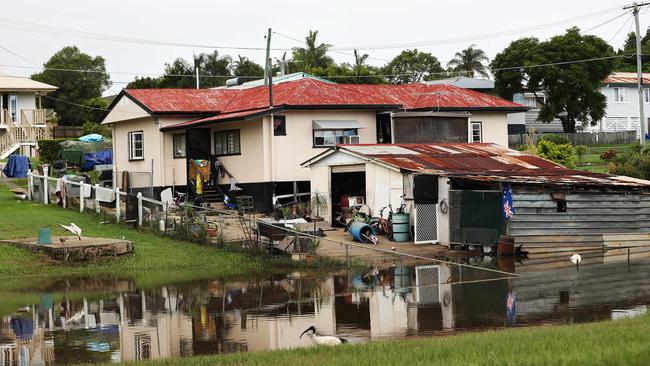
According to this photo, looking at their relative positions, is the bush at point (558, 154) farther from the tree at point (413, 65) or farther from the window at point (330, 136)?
the tree at point (413, 65)

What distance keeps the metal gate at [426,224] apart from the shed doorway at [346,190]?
133 inches

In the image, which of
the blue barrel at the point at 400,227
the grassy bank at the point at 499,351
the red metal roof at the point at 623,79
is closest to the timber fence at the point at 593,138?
the red metal roof at the point at 623,79

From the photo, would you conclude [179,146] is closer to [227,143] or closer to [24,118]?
[227,143]

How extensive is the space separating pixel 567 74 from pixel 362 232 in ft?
146

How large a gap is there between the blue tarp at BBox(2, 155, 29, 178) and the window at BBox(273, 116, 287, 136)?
1626 cm

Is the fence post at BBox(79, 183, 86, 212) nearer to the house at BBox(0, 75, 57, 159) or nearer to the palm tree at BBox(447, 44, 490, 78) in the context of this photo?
the house at BBox(0, 75, 57, 159)

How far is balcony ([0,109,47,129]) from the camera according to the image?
2228 inches

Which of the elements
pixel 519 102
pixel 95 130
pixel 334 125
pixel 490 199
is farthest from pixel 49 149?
pixel 519 102

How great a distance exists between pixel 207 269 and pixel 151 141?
16586 mm

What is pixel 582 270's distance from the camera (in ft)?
86.8

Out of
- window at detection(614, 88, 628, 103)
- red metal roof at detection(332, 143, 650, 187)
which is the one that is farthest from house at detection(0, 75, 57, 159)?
window at detection(614, 88, 628, 103)

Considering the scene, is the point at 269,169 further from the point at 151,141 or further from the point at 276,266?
the point at 276,266

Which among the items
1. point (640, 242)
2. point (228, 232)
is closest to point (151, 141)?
point (228, 232)

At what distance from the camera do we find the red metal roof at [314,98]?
133 ft
